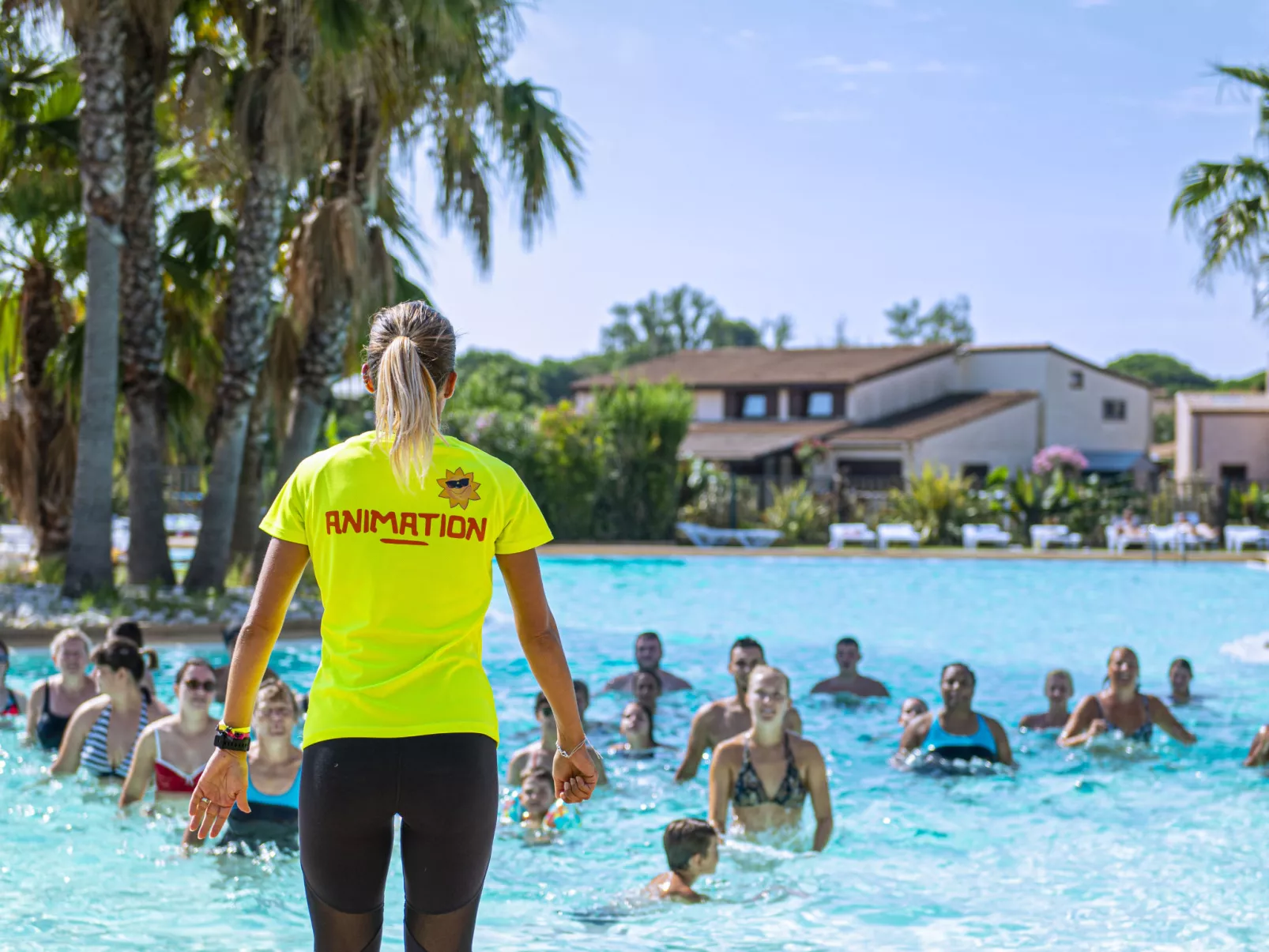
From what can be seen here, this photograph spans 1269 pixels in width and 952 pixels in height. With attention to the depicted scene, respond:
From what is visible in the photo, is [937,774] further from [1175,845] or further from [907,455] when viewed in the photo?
[907,455]

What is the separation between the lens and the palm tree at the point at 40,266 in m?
14.8

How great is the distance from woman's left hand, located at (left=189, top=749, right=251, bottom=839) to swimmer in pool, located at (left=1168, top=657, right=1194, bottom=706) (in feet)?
33.0

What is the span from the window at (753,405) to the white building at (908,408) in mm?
39

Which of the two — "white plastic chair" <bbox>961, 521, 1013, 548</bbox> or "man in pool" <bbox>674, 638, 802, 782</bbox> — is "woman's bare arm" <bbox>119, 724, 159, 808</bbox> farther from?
"white plastic chair" <bbox>961, 521, 1013, 548</bbox>

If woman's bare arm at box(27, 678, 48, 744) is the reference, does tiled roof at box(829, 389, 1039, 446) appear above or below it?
above

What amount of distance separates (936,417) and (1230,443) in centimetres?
846

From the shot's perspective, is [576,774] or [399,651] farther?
[576,774]

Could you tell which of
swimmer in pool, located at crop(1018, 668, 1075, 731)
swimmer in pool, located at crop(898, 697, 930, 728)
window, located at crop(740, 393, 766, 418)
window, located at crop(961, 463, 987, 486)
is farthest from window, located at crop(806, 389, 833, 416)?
swimmer in pool, located at crop(898, 697, 930, 728)

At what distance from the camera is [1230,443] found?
37438 mm

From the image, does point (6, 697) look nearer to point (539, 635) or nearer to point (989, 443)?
point (539, 635)

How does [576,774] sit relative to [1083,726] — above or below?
above

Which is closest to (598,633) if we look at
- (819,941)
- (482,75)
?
(482,75)

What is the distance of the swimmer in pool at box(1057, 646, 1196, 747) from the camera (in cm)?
934

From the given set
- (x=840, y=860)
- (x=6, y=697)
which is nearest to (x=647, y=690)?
(x=840, y=860)
